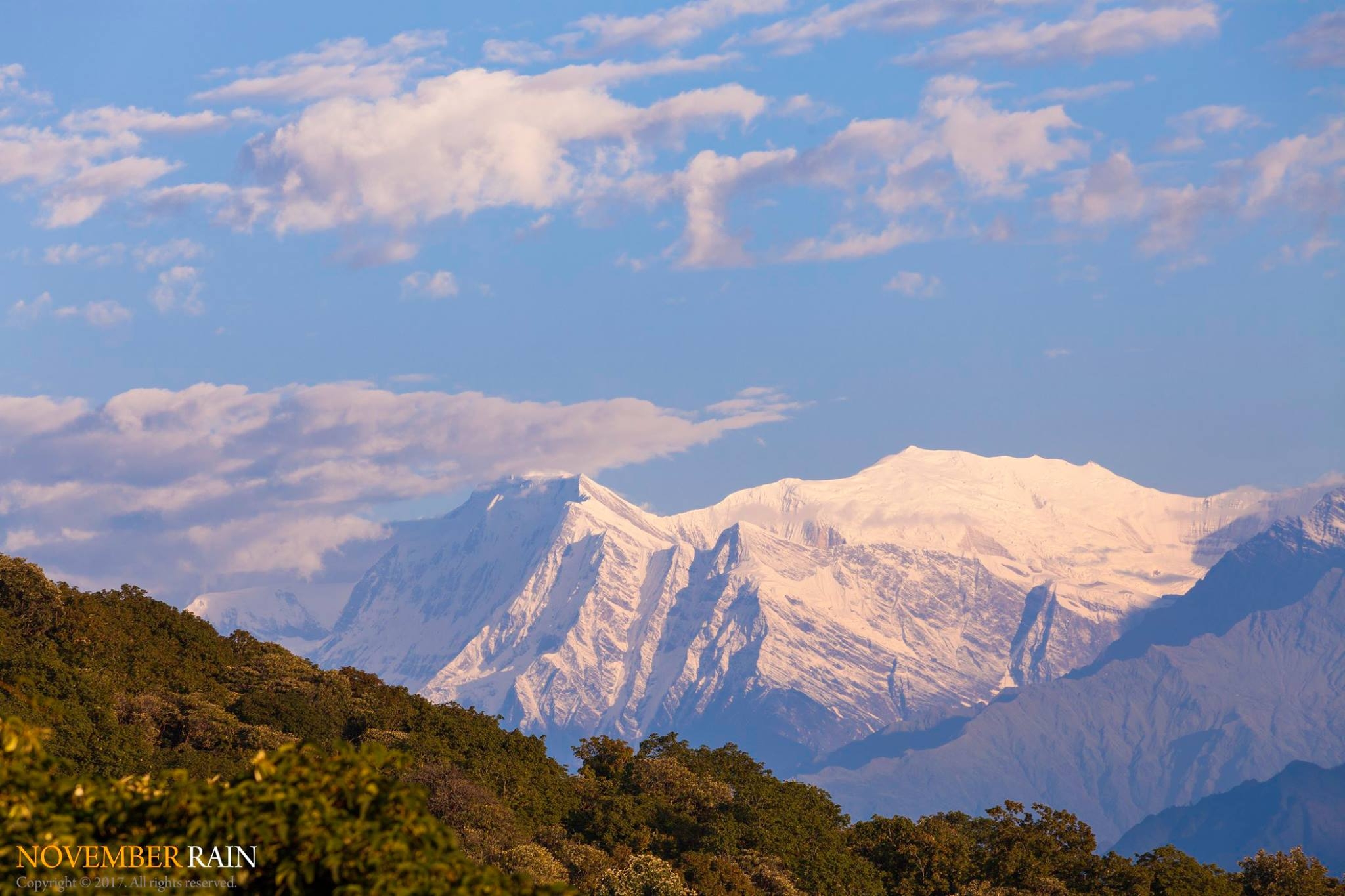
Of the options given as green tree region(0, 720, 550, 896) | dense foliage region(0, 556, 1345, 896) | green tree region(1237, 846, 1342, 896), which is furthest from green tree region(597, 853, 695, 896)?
green tree region(0, 720, 550, 896)

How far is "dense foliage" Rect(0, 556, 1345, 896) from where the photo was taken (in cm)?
8400

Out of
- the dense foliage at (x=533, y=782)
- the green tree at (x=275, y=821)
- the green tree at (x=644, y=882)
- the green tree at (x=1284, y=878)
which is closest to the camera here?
the green tree at (x=275, y=821)

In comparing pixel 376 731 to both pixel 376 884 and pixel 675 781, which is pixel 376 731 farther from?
pixel 376 884

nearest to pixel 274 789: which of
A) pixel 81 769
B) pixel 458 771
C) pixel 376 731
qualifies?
pixel 81 769

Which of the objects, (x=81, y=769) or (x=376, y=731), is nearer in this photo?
(x=81, y=769)

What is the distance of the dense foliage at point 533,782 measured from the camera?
84000 millimetres

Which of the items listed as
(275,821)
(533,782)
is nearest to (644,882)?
(533,782)

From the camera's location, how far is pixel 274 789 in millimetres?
25250

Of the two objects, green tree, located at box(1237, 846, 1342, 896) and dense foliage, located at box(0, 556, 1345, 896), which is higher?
dense foliage, located at box(0, 556, 1345, 896)

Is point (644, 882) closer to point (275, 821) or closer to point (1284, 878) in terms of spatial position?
point (1284, 878)

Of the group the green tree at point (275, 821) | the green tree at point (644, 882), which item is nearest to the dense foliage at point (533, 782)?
the green tree at point (644, 882)

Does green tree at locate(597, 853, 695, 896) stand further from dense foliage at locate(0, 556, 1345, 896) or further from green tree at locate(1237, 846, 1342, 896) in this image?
green tree at locate(1237, 846, 1342, 896)

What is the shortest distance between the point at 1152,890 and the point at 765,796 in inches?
966

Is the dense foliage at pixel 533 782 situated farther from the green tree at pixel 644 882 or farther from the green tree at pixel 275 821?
the green tree at pixel 275 821
